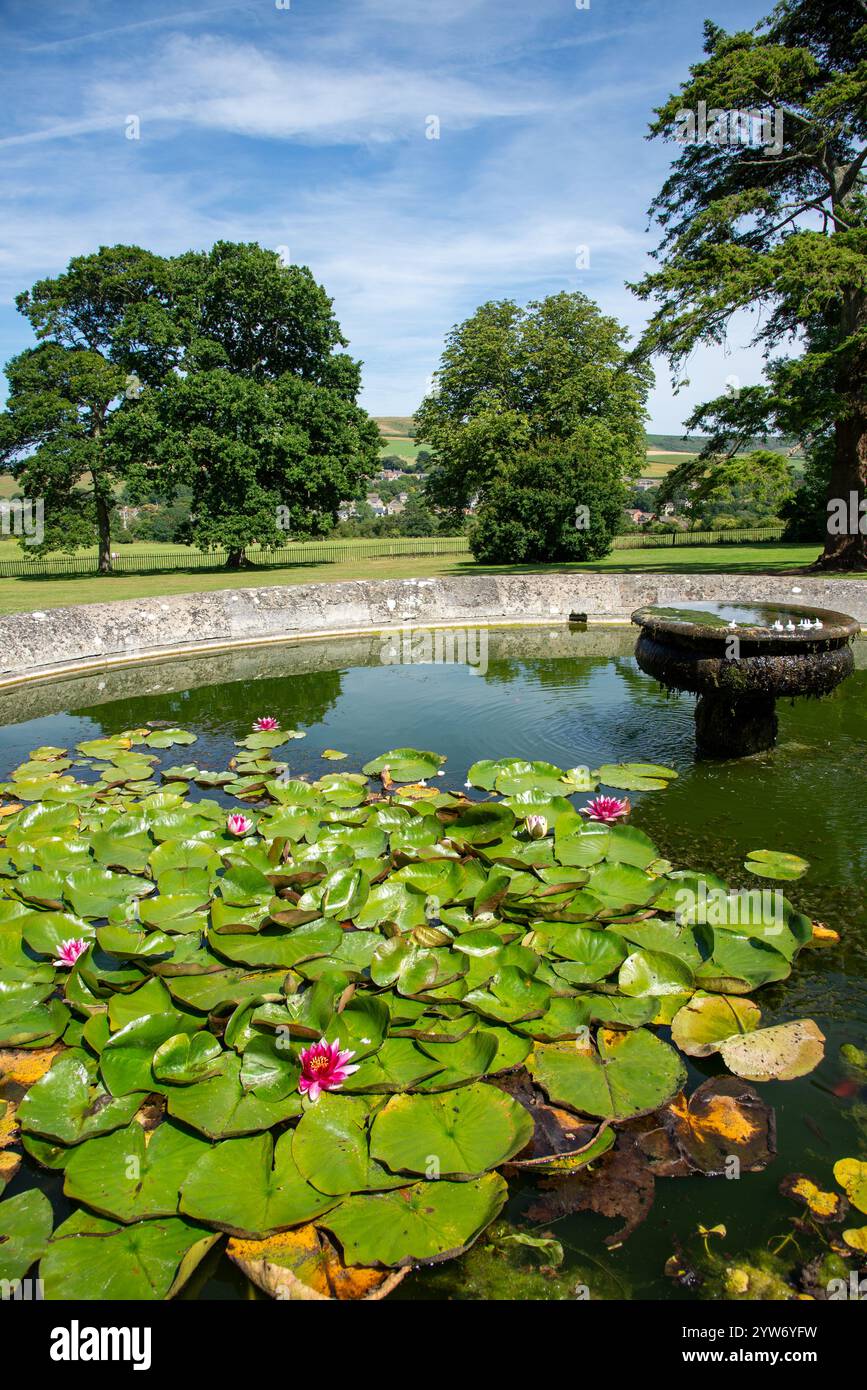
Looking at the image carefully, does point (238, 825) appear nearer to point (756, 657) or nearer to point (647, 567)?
point (756, 657)

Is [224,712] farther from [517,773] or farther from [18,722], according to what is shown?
[517,773]

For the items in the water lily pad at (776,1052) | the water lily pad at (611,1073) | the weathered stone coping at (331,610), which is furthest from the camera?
the weathered stone coping at (331,610)

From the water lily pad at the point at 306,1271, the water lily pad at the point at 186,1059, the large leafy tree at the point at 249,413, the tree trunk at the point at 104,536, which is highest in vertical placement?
the large leafy tree at the point at 249,413

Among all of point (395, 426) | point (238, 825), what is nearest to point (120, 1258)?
point (238, 825)

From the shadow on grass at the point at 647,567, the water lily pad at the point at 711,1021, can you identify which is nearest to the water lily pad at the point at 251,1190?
the water lily pad at the point at 711,1021

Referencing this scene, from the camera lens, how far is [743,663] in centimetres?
542

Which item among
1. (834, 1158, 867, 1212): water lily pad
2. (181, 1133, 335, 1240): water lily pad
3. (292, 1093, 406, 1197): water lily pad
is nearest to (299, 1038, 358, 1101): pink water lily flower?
(292, 1093, 406, 1197): water lily pad

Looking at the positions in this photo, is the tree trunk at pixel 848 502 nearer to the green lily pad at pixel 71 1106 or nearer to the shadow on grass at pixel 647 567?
the shadow on grass at pixel 647 567

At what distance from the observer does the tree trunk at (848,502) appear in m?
16.1

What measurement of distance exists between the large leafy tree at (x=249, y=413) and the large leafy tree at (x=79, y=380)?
0.92 meters

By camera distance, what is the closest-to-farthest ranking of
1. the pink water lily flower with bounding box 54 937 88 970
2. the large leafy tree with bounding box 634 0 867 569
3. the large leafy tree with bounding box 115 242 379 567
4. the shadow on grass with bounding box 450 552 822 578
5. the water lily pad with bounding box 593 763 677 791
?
the pink water lily flower with bounding box 54 937 88 970, the water lily pad with bounding box 593 763 677 791, the large leafy tree with bounding box 634 0 867 569, the shadow on grass with bounding box 450 552 822 578, the large leafy tree with bounding box 115 242 379 567

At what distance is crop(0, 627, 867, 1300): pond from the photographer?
1.96 meters

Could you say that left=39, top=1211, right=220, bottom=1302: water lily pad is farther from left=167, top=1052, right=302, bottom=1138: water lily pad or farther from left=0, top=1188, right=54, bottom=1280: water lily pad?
left=167, top=1052, right=302, bottom=1138: water lily pad

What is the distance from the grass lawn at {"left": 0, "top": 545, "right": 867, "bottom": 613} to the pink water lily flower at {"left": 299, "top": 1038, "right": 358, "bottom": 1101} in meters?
12.6
